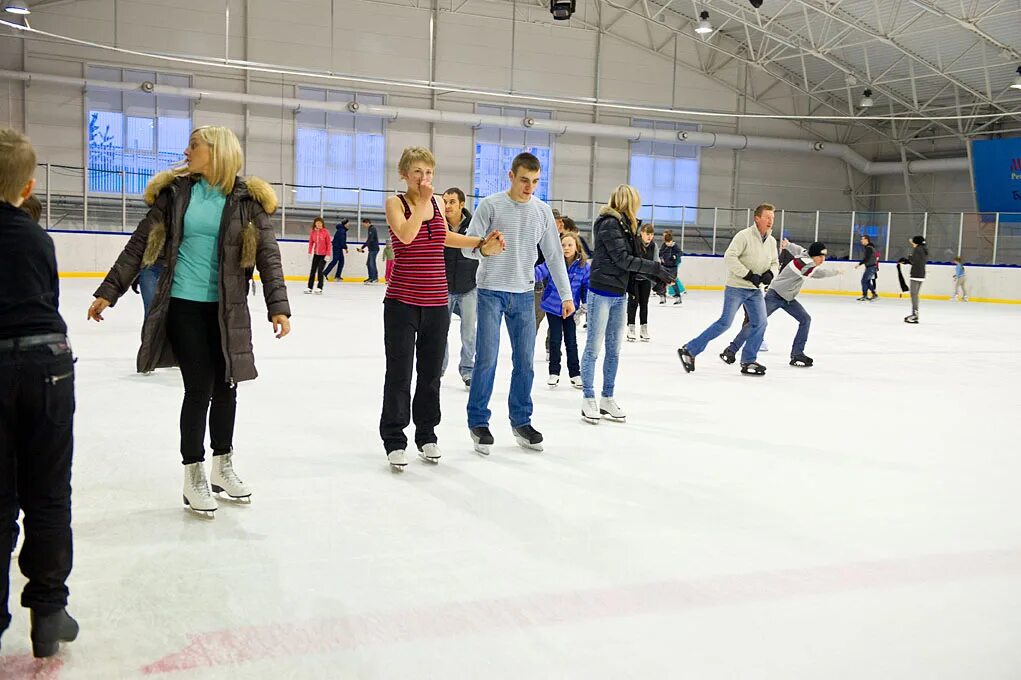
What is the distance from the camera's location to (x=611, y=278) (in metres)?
5.56

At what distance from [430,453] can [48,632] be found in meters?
2.32

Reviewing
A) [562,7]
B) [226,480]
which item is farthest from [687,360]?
[562,7]

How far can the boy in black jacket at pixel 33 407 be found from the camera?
2.22 metres

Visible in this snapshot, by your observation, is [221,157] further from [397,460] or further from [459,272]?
[459,272]

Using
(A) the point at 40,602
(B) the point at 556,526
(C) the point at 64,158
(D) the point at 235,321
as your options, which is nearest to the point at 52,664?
(A) the point at 40,602

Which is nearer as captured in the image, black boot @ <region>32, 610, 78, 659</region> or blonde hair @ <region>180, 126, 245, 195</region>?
black boot @ <region>32, 610, 78, 659</region>

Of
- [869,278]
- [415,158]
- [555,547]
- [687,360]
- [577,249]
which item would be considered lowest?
[555,547]

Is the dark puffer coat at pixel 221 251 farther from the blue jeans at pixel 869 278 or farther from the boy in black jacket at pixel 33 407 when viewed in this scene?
the blue jeans at pixel 869 278

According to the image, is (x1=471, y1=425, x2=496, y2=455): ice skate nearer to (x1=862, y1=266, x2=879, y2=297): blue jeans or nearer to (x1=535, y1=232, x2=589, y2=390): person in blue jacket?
(x1=535, y1=232, x2=589, y2=390): person in blue jacket

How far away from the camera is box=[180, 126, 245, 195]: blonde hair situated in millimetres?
3301

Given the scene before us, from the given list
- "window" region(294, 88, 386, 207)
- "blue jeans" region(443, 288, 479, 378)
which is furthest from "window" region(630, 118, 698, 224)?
"blue jeans" region(443, 288, 479, 378)

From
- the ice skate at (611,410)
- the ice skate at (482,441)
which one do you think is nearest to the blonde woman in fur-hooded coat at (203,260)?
the ice skate at (482,441)

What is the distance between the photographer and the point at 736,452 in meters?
5.03

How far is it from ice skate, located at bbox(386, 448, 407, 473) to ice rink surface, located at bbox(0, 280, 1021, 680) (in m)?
0.09
